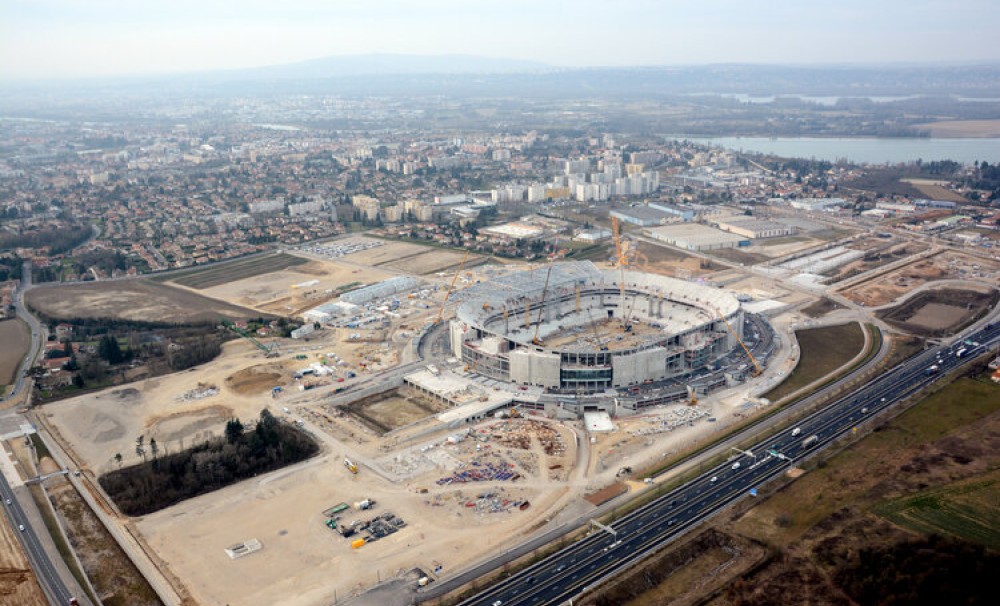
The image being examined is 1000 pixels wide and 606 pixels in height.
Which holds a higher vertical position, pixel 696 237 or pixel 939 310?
pixel 696 237

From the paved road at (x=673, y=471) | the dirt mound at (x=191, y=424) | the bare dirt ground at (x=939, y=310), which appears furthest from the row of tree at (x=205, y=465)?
the bare dirt ground at (x=939, y=310)

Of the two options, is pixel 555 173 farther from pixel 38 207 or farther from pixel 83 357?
pixel 83 357

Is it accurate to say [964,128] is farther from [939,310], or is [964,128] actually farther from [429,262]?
[429,262]

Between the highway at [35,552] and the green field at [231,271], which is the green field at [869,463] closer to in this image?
the highway at [35,552]

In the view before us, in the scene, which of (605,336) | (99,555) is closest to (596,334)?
(605,336)

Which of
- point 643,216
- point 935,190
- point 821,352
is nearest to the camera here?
point 821,352

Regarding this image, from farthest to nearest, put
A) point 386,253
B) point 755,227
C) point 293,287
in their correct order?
1. point 755,227
2. point 386,253
3. point 293,287
